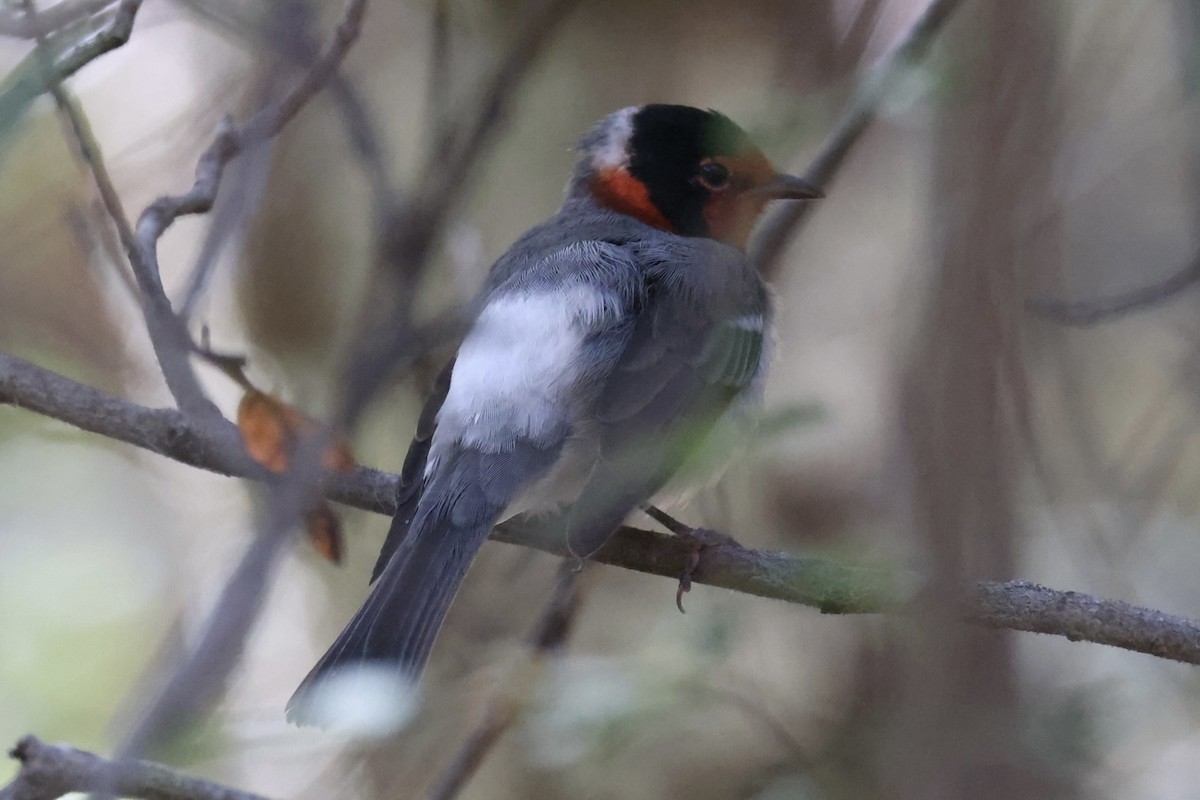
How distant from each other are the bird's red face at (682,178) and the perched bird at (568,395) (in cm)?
4

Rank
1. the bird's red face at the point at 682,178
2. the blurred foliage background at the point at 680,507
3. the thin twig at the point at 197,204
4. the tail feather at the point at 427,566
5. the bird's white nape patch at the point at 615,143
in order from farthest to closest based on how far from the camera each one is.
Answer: the bird's white nape patch at the point at 615,143 → the bird's red face at the point at 682,178 → the blurred foliage background at the point at 680,507 → the tail feather at the point at 427,566 → the thin twig at the point at 197,204

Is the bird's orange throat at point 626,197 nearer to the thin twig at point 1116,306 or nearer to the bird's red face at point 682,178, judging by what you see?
the bird's red face at point 682,178

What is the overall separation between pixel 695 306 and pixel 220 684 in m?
2.33

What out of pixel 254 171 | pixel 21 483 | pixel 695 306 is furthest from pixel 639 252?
pixel 21 483

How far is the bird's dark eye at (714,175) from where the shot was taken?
3856 millimetres

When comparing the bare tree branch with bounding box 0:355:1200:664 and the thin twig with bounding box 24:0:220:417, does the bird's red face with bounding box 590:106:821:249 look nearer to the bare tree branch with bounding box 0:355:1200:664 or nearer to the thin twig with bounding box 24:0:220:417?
the bare tree branch with bounding box 0:355:1200:664

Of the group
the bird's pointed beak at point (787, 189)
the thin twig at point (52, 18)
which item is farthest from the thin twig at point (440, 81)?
the bird's pointed beak at point (787, 189)

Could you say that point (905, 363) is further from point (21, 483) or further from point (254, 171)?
point (21, 483)

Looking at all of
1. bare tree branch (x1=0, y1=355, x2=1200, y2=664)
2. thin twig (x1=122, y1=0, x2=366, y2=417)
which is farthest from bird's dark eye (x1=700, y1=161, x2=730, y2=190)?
thin twig (x1=122, y1=0, x2=366, y2=417)

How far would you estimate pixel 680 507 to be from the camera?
343 centimetres

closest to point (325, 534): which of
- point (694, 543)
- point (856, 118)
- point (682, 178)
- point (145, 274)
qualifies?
point (145, 274)

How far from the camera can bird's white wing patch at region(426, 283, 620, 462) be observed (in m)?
2.86

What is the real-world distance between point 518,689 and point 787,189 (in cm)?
173

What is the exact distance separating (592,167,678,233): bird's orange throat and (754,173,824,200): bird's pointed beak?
0.99 ft
